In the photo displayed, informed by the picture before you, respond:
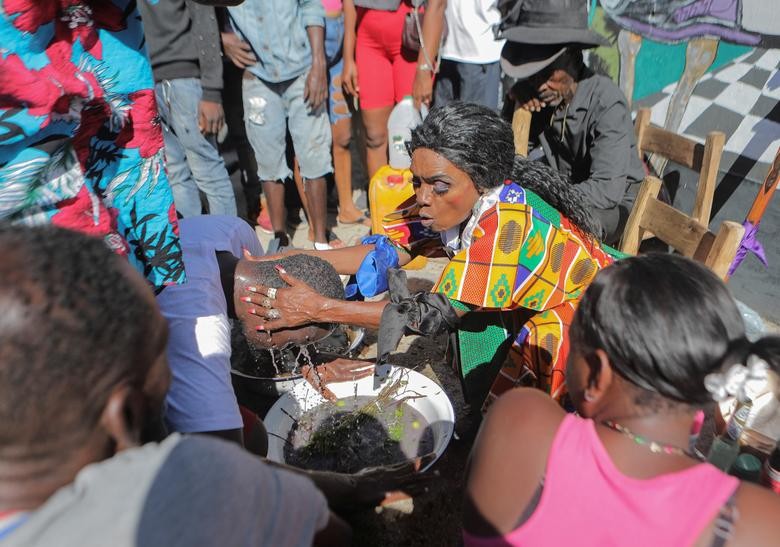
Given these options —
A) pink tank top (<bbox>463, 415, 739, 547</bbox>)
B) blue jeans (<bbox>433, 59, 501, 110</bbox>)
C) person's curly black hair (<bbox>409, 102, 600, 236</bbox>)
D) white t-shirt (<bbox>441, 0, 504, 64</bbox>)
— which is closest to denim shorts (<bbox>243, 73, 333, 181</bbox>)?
blue jeans (<bbox>433, 59, 501, 110</bbox>)

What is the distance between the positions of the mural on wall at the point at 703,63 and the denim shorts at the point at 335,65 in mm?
1999

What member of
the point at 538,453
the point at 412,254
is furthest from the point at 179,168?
the point at 538,453

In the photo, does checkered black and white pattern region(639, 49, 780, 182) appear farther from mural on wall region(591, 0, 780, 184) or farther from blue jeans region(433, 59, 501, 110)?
blue jeans region(433, 59, 501, 110)

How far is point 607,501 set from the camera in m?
1.03

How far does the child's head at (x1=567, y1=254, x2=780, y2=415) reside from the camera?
105 cm

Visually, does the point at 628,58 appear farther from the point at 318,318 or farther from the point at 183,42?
the point at 318,318

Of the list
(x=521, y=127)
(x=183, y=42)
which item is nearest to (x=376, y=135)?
(x=521, y=127)

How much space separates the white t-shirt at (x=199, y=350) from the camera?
5.12 ft

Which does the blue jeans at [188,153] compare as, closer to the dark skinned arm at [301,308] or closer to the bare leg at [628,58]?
the dark skinned arm at [301,308]

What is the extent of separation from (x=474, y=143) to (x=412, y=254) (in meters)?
0.75

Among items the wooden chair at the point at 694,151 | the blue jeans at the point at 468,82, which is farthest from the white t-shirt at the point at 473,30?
the wooden chair at the point at 694,151

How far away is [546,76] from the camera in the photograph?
303 cm

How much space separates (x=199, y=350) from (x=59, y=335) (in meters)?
0.91

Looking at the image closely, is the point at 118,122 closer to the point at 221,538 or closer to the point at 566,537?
the point at 221,538
